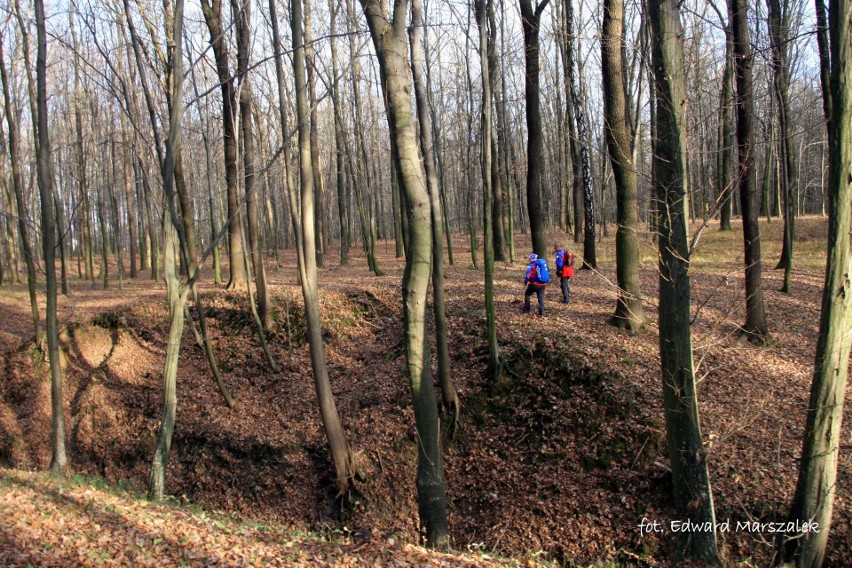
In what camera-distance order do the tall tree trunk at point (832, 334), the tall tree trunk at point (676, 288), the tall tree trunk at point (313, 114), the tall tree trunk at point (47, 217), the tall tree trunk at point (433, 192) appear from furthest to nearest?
1. the tall tree trunk at point (313, 114)
2. the tall tree trunk at point (47, 217)
3. the tall tree trunk at point (433, 192)
4. the tall tree trunk at point (676, 288)
5. the tall tree trunk at point (832, 334)

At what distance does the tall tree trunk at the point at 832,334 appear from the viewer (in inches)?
213

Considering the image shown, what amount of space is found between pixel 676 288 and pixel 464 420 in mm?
5268

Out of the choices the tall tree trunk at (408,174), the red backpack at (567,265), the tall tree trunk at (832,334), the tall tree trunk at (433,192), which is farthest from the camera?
the red backpack at (567,265)

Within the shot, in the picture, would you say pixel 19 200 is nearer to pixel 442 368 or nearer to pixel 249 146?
pixel 249 146

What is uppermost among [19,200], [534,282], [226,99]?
[226,99]

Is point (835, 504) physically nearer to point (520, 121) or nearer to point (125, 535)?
point (125, 535)

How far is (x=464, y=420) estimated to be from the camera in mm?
10297

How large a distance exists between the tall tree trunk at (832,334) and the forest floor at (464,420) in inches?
22.1

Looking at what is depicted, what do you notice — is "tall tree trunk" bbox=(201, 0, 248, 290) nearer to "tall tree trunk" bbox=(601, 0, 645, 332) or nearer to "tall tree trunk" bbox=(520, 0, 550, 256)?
"tall tree trunk" bbox=(520, 0, 550, 256)

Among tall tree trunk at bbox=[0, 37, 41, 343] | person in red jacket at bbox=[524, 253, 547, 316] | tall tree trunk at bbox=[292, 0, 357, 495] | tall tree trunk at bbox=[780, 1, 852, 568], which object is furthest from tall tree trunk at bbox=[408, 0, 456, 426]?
tall tree trunk at bbox=[0, 37, 41, 343]

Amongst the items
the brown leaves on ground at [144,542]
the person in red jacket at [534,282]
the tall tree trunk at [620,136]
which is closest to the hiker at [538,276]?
the person in red jacket at [534,282]

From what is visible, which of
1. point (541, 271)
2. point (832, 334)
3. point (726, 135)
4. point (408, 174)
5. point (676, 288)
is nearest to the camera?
point (832, 334)

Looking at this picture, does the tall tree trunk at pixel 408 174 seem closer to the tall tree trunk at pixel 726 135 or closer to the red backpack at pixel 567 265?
the tall tree trunk at pixel 726 135

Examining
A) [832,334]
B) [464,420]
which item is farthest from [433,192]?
[832,334]
